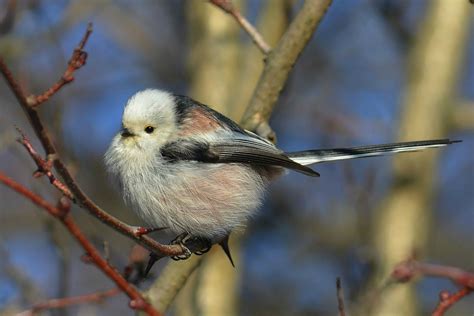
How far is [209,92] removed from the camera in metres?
4.15

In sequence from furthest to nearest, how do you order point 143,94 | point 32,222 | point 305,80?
point 305,80 < point 32,222 < point 143,94

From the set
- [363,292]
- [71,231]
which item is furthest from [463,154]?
[71,231]

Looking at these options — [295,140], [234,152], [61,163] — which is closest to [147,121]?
[234,152]

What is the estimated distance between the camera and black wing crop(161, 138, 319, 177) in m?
2.73

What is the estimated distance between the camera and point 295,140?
655cm

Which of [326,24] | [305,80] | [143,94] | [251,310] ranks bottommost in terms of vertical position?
[251,310]

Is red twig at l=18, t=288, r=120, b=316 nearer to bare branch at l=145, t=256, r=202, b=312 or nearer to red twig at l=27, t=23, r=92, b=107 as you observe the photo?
bare branch at l=145, t=256, r=202, b=312

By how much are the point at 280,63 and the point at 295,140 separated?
3459 mm

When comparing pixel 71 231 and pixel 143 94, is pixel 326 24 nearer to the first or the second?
pixel 143 94

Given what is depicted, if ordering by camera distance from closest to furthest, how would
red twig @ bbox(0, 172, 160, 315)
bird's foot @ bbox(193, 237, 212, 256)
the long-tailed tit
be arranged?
red twig @ bbox(0, 172, 160, 315) → the long-tailed tit → bird's foot @ bbox(193, 237, 212, 256)

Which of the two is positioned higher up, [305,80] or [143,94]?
[305,80]

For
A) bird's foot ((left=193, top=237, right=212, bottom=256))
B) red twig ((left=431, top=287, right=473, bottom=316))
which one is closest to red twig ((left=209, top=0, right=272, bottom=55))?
bird's foot ((left=193, top=237, right=212, bottom=256))

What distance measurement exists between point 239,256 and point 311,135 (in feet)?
7.84

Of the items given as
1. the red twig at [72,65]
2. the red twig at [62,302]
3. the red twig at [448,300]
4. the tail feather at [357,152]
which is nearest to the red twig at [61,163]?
the red twig at [72,65]
